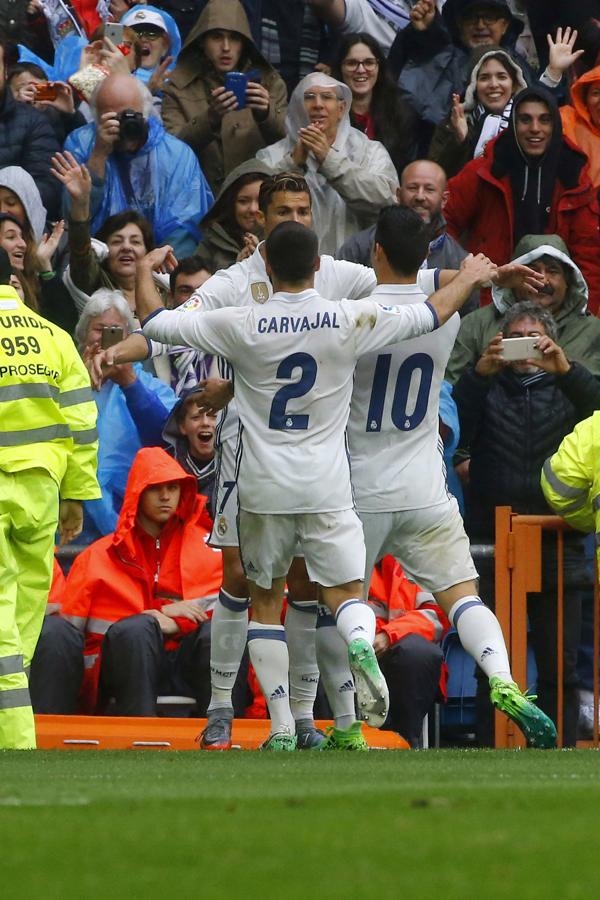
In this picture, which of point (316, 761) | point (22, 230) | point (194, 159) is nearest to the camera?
point (316, 761)

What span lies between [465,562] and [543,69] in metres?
8.36

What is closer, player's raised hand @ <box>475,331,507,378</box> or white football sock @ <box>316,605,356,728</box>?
white football sock @ <box>316,605,356,728</box>

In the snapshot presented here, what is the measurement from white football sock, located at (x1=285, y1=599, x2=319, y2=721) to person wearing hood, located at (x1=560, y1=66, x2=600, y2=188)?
19.9 feet

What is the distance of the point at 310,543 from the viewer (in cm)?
850

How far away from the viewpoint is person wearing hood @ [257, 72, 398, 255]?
43.6ft

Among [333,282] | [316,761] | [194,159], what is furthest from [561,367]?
[194,159]

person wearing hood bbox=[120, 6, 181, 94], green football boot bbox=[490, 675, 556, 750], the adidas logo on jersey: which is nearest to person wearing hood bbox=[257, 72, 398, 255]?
person wearing hood bbox=[120, 6, 181, 94]

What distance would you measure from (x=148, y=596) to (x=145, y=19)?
244 inches

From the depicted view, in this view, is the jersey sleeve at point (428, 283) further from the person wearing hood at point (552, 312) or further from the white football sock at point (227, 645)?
the person wearing hood at point (552, 312)

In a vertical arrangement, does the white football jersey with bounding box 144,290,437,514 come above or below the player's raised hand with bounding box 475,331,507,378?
below

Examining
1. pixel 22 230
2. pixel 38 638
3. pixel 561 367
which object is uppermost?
pixel 22 230

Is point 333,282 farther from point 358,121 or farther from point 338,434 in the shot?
point 358,121

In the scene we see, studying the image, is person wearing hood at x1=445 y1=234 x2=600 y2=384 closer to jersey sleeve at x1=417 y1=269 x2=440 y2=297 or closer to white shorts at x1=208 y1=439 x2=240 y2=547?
jersey sleeve at x1=417 y1=269 x2=440 y2=297

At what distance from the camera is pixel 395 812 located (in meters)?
5.34
